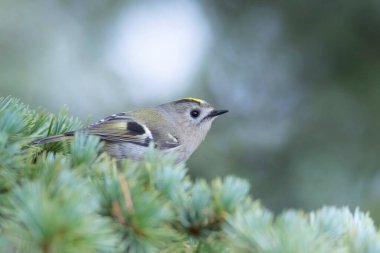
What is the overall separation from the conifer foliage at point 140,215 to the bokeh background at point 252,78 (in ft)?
9.77

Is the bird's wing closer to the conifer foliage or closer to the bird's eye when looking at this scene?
the bird's eye

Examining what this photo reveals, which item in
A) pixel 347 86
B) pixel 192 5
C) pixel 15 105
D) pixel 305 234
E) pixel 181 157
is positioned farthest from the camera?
pixel 192 5

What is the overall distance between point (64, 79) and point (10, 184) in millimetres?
3600

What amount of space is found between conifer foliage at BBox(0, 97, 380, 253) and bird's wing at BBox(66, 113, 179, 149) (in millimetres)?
1103

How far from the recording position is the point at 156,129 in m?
2.78

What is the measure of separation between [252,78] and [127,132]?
9.52 feet

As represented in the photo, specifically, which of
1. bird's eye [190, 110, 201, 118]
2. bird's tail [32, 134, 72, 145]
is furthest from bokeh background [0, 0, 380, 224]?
bird's tail [32, 134, 72, 145]

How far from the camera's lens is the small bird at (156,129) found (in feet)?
8.19

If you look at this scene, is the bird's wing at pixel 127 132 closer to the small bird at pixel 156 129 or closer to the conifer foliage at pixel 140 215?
the small bird at pixel 156 129

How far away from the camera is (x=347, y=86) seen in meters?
4.93

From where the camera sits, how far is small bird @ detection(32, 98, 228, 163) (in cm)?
250

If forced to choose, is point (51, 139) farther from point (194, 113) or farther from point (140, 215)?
point (194, 113)

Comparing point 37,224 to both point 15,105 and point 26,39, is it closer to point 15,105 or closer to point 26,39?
point 15,105

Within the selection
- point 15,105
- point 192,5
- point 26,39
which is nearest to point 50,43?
point 26,39
